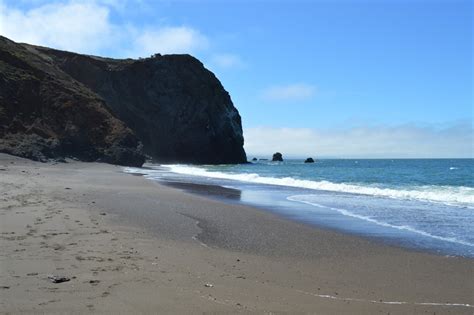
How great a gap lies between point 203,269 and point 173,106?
7710 centimetres

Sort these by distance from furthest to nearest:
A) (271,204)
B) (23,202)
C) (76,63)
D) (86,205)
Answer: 1. (76,63)
2. (271,204)
3. (86,205)
4. (23,202)

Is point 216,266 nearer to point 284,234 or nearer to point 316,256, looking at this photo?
point 316,256

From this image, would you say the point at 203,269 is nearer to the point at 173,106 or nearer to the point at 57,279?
the point at 57,279

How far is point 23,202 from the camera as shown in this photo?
11.0m

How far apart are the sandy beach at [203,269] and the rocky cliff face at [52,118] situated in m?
28.7

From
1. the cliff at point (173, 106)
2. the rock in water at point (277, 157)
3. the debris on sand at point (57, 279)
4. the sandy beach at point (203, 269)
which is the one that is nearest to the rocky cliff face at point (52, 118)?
the cliff at point (173, 106)

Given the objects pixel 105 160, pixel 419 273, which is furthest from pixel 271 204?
pixel 105 160

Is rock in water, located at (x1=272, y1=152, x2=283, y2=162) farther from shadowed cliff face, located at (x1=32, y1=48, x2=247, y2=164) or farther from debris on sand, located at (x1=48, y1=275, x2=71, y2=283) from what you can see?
debris on sand, located at (x1=48, y1=275, x2=71, y2=283)

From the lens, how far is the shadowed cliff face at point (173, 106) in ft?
254

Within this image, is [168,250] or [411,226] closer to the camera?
[168,250]

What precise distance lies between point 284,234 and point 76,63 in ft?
230

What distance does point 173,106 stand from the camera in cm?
8175

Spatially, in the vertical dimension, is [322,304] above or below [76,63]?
below

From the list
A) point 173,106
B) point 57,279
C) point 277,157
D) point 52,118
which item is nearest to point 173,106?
point 173,106
